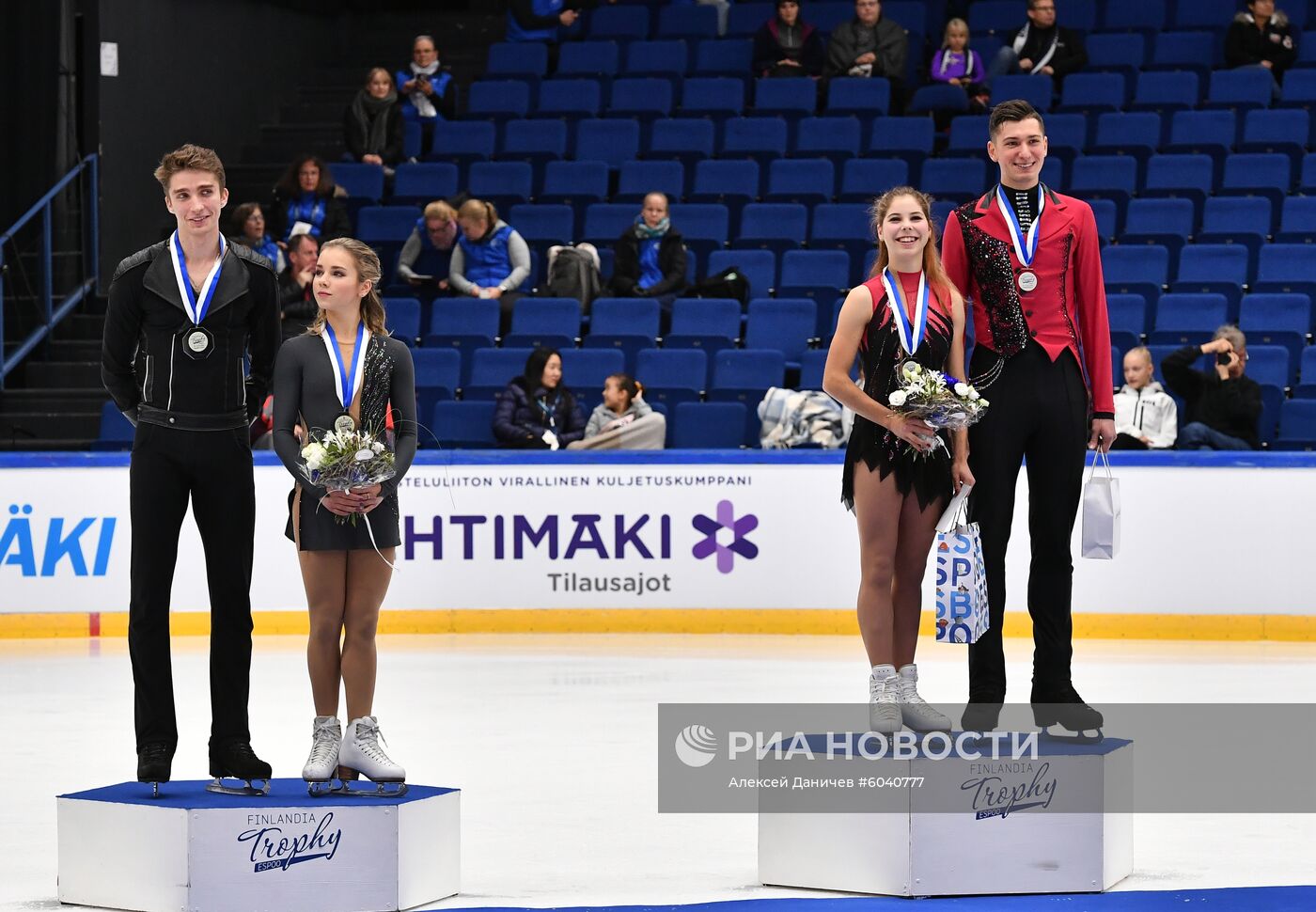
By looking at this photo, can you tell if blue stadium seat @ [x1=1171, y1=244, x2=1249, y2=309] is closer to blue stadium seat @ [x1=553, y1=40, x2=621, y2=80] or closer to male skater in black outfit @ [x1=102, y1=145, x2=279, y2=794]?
blue stadium seat @ [x1=553, y1=40, x2=621, y2=80]

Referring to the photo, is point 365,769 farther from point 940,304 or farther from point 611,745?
point 611,745

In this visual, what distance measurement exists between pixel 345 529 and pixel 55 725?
3622mm

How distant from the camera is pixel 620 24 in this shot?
16.5 m

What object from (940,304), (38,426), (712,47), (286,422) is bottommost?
(38,426)

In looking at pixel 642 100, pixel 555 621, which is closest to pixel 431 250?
pixel 642 100

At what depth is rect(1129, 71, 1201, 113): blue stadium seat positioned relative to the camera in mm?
14414

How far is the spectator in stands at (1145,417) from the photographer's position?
11344 mm

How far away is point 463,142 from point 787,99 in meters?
2.67

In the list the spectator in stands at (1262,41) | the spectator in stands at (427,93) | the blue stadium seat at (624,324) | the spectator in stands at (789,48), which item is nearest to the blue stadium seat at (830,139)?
the spectator in stands at (789,48)

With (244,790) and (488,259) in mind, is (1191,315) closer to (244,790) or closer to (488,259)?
(488,259)

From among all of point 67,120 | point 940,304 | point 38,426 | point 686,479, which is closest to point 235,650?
point 940,304

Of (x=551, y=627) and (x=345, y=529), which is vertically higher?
(x=345, y=529)

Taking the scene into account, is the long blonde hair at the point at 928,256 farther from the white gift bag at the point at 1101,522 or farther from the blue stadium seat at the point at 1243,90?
the blue stadium seat at the point at 1243,90

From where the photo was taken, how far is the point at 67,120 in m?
15.2
